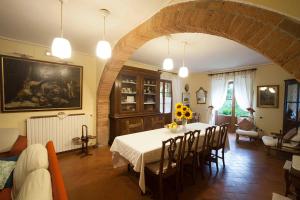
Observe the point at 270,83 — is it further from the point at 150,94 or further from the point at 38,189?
the point at 38,189

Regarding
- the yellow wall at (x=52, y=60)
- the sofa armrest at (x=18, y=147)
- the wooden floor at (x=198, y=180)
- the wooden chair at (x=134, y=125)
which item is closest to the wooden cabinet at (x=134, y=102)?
the wooden chair at (x=134, y=125)

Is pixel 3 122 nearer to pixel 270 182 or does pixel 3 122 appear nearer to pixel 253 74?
pixel 270 182

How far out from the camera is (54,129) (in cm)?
322

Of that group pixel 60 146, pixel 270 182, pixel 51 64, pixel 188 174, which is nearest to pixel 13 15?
pixel 51 64

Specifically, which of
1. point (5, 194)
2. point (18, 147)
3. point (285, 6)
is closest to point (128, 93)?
point (18, 147)

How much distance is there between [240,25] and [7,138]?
144 inches

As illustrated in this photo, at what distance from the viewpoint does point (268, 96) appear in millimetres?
4527

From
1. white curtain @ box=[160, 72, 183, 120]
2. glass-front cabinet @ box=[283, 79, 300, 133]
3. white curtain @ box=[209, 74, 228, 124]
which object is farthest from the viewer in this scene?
white curtain @ box=[160, 72, 183, 120]

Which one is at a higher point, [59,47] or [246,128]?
[59,47]

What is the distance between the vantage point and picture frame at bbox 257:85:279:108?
173 inches

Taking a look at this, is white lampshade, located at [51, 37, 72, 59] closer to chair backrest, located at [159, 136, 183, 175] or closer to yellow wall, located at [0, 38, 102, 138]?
chair backrest, located at [159, 136, 183, 175]

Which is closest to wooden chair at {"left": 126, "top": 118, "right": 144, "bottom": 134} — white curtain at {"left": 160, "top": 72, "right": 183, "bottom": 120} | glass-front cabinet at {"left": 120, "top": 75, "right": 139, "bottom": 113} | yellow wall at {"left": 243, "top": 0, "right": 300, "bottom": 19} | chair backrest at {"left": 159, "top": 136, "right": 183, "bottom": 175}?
glass-front cabinet at {"left": 120, "top": 75, "right": 139, "bottom": 113}

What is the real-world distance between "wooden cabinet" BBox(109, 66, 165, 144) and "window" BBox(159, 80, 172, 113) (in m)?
0.63

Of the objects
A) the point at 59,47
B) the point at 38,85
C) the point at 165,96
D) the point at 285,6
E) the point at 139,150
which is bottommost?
the point at 139,150
